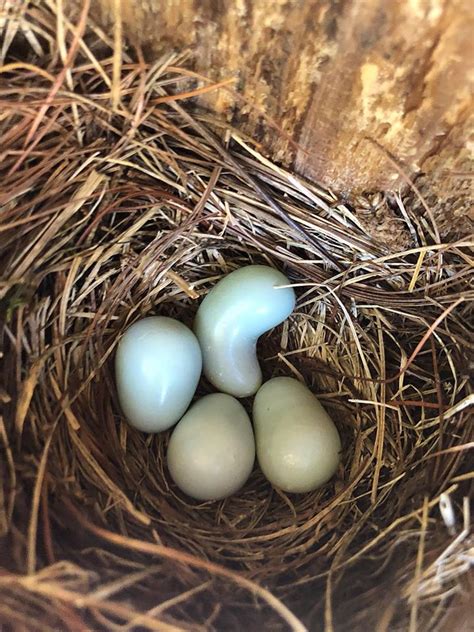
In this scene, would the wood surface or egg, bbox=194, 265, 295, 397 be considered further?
egg, bbox=194, 265, 295, 397

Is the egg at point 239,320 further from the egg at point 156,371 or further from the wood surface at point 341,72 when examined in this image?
the wood surface at point 341,72

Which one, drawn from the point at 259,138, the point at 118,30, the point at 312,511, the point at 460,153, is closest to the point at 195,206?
the point at 259,138

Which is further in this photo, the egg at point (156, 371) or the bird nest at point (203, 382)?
the egg at point (156, 371)

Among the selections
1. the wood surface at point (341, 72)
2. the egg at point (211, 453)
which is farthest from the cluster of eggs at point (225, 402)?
the wood surface at point (341, 72)

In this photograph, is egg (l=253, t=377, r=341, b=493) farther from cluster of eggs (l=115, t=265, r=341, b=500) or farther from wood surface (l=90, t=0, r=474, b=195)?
wood surface (l=90, t=0, r=474, b=195)

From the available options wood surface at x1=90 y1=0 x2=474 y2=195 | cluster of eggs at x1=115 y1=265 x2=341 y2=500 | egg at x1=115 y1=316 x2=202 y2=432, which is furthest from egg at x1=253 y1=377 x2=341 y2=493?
wood surface at x1=90 y1=0 x2=474 y2=195

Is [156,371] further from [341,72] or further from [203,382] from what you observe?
[341,72]
